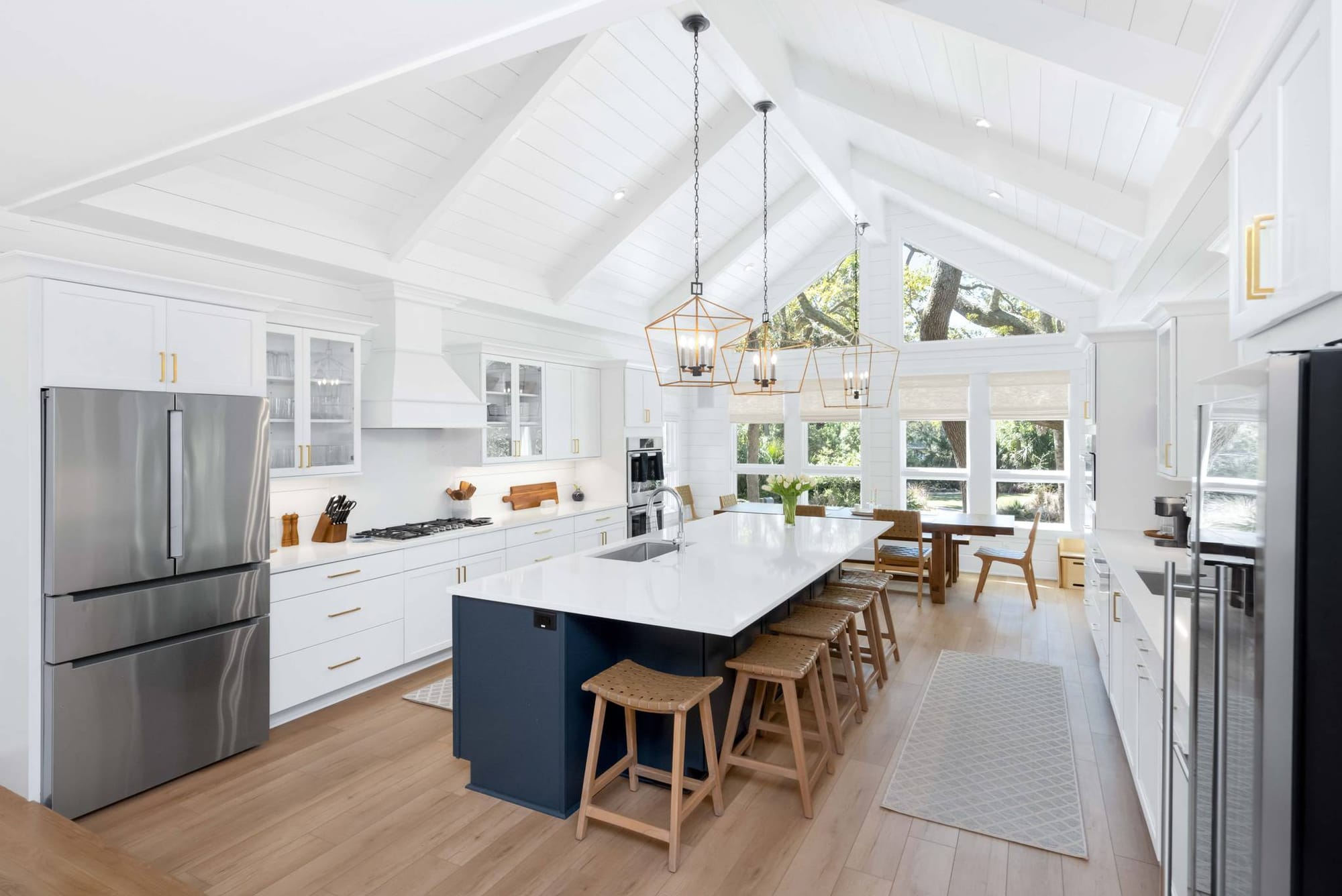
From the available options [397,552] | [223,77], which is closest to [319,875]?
[397,552]

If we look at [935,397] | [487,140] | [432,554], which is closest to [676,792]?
[432,554]

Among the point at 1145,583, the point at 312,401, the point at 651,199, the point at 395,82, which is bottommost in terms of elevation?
the point at 1145,583

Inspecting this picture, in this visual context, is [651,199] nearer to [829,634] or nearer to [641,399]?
[641,399]

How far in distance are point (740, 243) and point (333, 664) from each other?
5.32 meters

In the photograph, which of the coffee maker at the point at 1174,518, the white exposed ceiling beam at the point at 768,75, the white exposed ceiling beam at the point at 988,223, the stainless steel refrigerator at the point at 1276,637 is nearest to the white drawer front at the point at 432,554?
the white exposed ceiling beam at the point at 768,75

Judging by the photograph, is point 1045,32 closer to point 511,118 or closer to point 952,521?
point 511,118

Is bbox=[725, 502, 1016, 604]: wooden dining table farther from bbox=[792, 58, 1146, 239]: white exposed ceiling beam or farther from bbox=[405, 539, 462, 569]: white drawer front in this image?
bbox=[792, 58, 1146, 239]: white exposed ceiling beam

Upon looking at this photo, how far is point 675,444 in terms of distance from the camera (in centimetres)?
880

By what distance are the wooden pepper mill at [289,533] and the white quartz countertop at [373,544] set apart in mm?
34

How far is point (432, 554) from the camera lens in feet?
14.8

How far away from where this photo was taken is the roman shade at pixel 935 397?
24.3ft

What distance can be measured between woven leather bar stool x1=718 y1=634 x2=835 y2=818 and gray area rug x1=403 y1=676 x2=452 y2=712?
5.67 ft

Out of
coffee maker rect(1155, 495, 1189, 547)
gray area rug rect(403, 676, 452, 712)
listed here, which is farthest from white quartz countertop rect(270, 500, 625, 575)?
coffee maker rect(1155, 495, 1189, 547)

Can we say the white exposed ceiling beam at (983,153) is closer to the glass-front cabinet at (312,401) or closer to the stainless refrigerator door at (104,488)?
the glass-front cabinet at (312,401)
